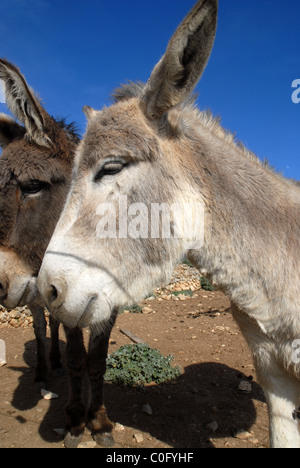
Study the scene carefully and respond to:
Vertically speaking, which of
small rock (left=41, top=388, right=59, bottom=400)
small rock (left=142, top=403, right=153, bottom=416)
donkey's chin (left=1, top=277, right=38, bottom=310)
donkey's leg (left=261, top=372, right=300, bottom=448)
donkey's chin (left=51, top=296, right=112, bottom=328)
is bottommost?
small rock (left=41, top=388, right=59, bottom=400)

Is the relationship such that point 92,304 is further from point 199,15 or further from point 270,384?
point 199,15

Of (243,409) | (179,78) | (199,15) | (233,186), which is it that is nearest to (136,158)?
(179,78)

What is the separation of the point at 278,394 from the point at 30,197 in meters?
2.51

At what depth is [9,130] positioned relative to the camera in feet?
10.2

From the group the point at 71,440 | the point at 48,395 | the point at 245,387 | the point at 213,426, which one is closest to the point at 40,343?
the point at 48,395

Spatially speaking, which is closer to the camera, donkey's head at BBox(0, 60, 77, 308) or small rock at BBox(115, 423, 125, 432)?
donkey's head at BBox(0, 60, 77, 308)

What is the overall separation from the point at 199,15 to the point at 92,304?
5.40 ft

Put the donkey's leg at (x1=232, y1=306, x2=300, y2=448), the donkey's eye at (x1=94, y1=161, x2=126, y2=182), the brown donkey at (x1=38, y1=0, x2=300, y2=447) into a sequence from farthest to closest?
the donkey's leg at (x1=232, y1=306, x2=300, y2=448)
the donkey's eye at (x1=94, y1=161, x2=126, y2=182)
the brown donkey at (x1=38, y1=0, x2=300, y2=447)

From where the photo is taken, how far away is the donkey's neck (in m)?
1.90

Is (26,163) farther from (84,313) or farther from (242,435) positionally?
(242,435)

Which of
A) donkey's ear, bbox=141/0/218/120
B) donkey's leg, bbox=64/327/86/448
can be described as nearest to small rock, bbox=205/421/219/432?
donkey's leg, bbox=64/327/86/448

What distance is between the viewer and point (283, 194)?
86.0 inches

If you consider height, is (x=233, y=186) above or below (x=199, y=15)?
below

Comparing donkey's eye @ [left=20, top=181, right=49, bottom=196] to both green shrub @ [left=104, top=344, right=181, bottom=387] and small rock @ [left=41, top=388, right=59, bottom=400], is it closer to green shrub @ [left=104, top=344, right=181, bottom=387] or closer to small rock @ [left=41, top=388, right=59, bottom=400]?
→ small rock @ [left=41, top=388, right=59, bottom=400]
